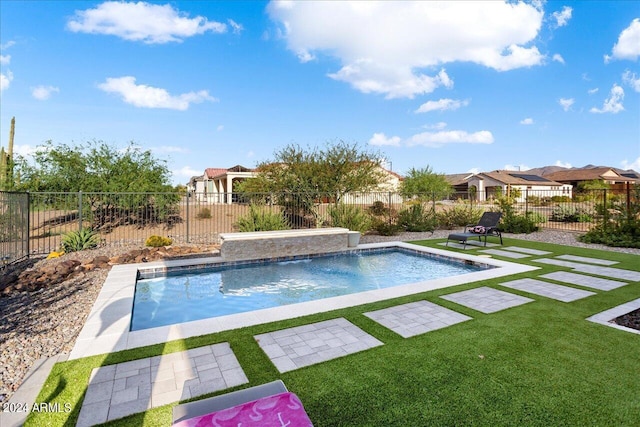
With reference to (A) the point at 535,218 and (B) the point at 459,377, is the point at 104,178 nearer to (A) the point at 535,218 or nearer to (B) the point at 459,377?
(B) the point at 459,377

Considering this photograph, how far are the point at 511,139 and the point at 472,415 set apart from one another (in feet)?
107

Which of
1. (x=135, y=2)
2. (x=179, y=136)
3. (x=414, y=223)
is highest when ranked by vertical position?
(x=135, y=2)

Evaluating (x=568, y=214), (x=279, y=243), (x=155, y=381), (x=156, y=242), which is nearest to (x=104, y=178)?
(x=156, y=242)

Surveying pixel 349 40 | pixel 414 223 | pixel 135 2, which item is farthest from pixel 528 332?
pixel 135 2

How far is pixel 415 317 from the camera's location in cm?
430

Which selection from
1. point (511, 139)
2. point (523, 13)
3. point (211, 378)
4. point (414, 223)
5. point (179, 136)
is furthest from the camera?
point (511, 139)

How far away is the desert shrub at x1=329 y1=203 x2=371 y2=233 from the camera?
12.2 meters

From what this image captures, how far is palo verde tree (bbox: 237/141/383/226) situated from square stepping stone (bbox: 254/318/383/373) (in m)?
11.1

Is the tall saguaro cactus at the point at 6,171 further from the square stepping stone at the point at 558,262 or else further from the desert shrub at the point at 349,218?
the square stepping stone at the point at 558,262

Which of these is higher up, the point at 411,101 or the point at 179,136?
the point at 411,101

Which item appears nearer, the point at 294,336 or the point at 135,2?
the point at 294,336

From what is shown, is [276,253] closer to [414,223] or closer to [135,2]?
[414,223]

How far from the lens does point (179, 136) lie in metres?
21.2

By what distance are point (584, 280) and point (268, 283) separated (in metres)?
6.07
